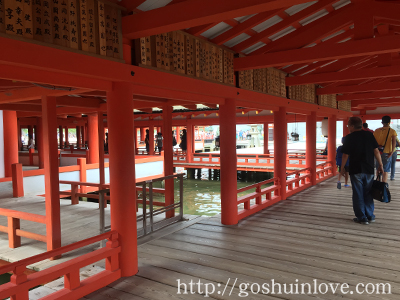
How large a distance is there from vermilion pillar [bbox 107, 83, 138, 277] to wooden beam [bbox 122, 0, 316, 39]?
0.70m

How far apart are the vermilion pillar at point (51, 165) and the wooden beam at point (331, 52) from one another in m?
3.34

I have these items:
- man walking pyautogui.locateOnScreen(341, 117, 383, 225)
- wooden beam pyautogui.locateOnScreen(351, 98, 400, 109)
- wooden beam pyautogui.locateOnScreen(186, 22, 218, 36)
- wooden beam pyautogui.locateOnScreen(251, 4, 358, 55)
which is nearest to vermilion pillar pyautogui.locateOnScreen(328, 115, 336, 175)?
wooden beam pyautogui.locateOnScreen(351, 98, 400, 109)

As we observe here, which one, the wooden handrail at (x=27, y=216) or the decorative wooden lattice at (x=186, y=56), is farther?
the wooden handrail at (x=27, y=216)

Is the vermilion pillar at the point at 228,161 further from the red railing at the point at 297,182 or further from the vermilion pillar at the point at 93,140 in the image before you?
the vermilion pillar at the point at 93,140

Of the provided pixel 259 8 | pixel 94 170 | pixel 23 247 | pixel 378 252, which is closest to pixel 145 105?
pixel 23 247

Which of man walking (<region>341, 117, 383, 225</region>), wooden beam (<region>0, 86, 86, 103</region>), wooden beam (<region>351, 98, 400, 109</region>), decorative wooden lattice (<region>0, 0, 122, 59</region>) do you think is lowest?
man walking (<region>341, 117, 383, 225</region>)

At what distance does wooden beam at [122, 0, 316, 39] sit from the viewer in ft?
9.18

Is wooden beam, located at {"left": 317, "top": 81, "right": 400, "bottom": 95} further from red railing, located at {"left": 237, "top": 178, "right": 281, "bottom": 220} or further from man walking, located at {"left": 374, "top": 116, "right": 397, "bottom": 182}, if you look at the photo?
red railing, located at {"left": 237, "top": 178, "right": 281, "bottom": 220}

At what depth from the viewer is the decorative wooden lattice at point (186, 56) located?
4020 mm

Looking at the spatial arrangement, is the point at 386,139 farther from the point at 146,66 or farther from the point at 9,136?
the point at 9,136

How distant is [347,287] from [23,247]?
5.02 m

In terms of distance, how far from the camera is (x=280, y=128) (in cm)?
762

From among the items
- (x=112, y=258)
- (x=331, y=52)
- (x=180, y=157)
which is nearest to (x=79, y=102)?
(x=112, y=258)

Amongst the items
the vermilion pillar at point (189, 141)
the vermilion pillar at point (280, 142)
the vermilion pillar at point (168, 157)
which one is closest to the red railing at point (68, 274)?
the vermilion pillar at point (168, 157)
